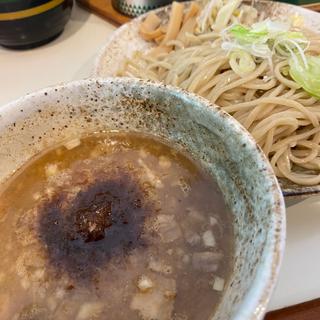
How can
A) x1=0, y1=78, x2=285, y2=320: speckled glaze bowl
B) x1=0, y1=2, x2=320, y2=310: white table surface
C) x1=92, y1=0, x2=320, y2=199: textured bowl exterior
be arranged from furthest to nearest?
x1=92, y1=0, x2=320, y2=199: textured bowl exterior < x1=0, y1=2, x2=320, y2=310: white table surface < x1=0, y1=78, x2=285, y2=320: speckled glaze bowl

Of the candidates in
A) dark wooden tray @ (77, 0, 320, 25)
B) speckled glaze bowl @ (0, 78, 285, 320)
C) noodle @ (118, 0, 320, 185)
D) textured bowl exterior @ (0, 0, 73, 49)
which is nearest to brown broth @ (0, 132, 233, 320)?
speckled glaze bowl @ (0, 78, 285, 320)

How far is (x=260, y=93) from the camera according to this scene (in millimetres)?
1567

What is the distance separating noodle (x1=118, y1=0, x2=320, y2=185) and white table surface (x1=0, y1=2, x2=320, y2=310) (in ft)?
0.44

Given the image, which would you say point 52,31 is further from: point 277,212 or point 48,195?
point 277,212

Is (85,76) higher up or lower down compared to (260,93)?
lower down

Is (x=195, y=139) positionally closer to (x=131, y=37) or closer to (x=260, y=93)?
(x=260, y=93)

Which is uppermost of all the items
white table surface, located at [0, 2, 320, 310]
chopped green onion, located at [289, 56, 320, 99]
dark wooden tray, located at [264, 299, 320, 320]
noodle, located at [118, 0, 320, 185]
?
chopped green onion, located at [289, 56, 320, 99]

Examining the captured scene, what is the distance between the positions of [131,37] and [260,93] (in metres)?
0.65

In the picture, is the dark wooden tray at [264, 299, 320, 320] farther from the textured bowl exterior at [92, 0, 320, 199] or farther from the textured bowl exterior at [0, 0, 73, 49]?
the textured bowl exterior at [0, 0, 73, 49]

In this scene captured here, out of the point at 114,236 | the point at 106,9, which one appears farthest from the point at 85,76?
the point at 114,236

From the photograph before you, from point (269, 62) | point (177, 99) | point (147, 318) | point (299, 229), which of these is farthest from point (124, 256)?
point (269, 62)

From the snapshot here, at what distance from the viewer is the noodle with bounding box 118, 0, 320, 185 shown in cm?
144

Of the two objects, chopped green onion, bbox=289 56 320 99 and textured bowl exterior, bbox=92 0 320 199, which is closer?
chopped green onion, bbox=289 56 320 99

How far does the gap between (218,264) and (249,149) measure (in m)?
0.23
